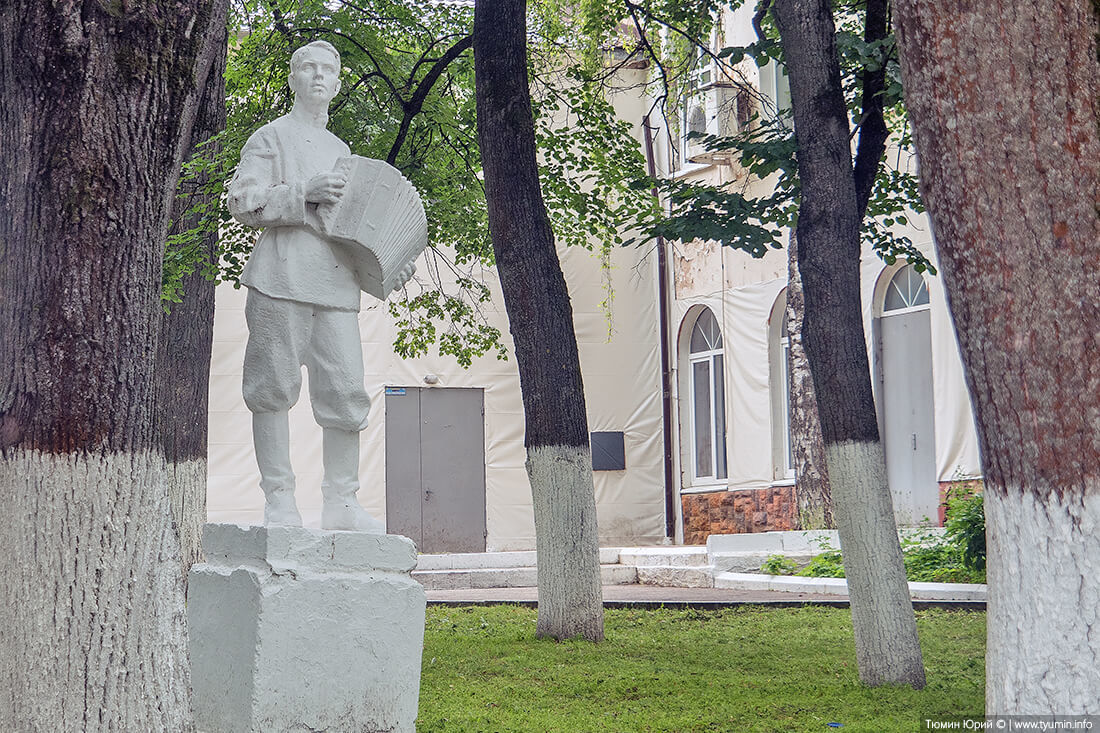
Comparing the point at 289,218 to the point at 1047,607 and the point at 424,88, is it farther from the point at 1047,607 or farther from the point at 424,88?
the point at 424,88

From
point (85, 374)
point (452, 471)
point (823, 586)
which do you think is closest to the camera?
point (85, 374)

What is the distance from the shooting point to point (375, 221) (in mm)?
6383

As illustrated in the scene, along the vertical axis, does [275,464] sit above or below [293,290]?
below

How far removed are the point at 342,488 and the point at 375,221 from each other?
1.38m

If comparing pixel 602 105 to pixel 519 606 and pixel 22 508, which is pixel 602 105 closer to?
pixel 519 606

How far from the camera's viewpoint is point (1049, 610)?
3.28 metres

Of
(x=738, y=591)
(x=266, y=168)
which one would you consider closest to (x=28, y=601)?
(x=266, y=168)

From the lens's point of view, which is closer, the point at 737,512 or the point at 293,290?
the point at 293,290

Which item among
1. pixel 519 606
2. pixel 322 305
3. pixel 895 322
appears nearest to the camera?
pixel 322 305

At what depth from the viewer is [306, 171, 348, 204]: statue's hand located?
6207 millimetres

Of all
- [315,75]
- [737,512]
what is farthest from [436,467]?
[315,75]

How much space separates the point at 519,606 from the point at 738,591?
119 inches

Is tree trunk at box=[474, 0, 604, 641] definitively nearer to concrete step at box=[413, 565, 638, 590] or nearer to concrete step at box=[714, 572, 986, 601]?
concrete step at box=[714, 572, 986, 601]

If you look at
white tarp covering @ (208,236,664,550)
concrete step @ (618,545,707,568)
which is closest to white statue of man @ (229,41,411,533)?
concrete step @ (618,545,707,568)
